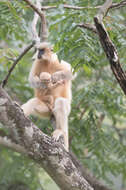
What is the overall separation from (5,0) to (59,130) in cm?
200

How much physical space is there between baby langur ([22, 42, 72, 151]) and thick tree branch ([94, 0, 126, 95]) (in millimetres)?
1847

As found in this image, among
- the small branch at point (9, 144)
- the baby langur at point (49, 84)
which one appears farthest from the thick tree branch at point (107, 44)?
the baby langur at point (49, 84)

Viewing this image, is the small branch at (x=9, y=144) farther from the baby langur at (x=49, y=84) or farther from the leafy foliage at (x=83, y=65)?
the baby langur at (x=49, y=84)

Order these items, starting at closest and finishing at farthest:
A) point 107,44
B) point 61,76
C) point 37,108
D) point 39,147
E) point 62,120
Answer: point 107,44 < point 39,147 < point 62,120 < point 37,108 < point 61,76

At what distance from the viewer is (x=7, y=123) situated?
247 centimetres

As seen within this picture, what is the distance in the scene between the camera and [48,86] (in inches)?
193

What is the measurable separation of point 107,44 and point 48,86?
254 centimetres

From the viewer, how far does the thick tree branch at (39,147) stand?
2491 mm

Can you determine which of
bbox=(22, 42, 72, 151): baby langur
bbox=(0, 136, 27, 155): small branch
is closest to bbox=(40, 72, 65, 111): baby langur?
bbox=(22, 42, 72, 151): baby langur

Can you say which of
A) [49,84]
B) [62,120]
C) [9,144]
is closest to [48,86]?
[49,84]

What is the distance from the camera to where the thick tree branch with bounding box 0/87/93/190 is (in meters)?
2.49

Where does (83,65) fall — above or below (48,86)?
above

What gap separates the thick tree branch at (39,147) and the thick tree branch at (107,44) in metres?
0.92

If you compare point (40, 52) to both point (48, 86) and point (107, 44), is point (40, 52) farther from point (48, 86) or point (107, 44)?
point (107, 44)
